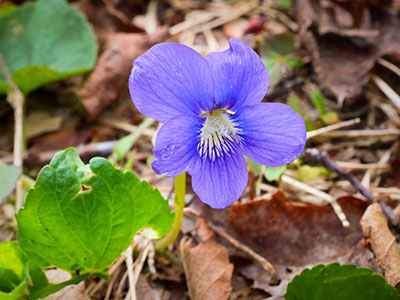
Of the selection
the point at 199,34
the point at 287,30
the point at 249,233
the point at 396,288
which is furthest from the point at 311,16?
the point at 396,288

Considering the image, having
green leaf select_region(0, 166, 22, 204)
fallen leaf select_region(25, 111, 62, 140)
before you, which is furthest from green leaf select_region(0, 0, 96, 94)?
green leaf select_region(0, 166, 22, 204)

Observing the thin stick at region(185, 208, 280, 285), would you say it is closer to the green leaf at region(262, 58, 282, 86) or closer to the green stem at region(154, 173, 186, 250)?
the green stem at region(154, 173, 186, 250)

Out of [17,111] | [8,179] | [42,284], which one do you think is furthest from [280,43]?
[42,284]

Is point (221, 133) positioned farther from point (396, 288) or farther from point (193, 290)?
point (396, 288)

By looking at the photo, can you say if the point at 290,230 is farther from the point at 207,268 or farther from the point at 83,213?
the point at 83,213

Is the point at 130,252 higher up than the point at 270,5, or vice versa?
the point at 270,5

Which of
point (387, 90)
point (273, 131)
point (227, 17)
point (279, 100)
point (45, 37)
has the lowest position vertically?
point (387, 90)

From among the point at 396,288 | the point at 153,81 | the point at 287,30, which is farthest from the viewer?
the point at 287,30
